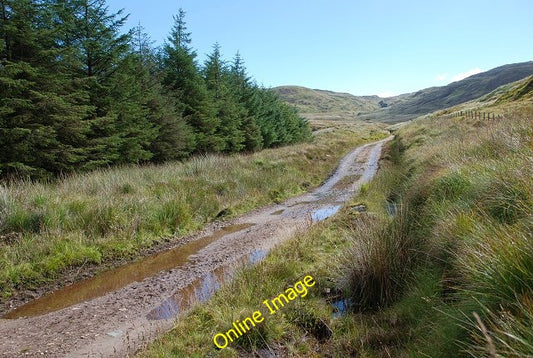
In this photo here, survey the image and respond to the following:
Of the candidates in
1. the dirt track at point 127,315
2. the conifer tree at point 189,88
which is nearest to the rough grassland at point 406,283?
the dirt track at point 127,315

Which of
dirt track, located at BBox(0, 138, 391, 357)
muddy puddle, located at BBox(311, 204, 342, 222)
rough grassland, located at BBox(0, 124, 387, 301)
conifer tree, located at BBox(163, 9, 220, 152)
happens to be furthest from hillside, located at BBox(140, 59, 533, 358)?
conifer tree, located at BBox(163, 9, 220, 152)

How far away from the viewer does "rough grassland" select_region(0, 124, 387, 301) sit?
6695mm

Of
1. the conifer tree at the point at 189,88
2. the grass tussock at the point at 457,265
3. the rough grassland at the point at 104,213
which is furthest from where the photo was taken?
the conifer tree at the point at 189,88

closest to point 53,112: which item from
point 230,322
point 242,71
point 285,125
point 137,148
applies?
point 137,148

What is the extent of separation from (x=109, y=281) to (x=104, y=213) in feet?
7.76

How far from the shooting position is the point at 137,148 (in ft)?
53.9

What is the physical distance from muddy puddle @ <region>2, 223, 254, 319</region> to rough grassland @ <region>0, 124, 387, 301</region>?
0.49m

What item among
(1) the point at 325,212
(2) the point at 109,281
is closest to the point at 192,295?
(2) the point at 109,281

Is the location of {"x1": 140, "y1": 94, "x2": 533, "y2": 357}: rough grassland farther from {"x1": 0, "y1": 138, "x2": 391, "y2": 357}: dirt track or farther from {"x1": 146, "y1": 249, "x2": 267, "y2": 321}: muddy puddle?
{"x1": 0, "y1": 138, "x2": 391, "y2": 357}: dirt track

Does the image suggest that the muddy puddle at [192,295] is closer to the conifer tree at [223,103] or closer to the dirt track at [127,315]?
the dirt track at [127,315]

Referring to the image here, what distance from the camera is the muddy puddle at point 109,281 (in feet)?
18.3

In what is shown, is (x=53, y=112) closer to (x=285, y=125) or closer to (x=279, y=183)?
(x=279, y=183)

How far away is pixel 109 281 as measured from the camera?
6.62m

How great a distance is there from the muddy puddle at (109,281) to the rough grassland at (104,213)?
485mm
